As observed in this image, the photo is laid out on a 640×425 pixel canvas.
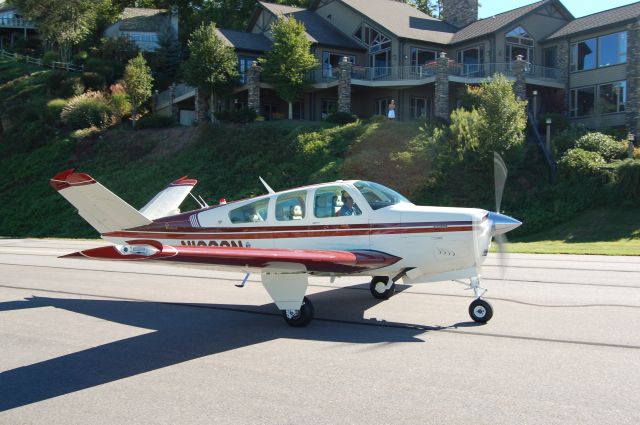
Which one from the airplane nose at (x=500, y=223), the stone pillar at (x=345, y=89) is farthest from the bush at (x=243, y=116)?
the airplane nose at (x=500, y=223)

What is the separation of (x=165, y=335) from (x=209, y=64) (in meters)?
33.2

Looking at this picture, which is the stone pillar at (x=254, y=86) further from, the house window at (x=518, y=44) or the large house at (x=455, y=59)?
the house window at (x=518, y=44)

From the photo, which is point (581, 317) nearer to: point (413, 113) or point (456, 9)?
point (413, 113)

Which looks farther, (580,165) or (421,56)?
(421,56)

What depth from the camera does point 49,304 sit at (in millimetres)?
10734

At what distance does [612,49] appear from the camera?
34.8 m

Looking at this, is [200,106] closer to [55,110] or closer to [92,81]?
[55,110]

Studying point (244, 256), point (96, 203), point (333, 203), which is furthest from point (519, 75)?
point (244, 256)

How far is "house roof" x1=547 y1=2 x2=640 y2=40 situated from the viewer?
3359 centimetres

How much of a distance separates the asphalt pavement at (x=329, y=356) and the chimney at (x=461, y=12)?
35264 mm

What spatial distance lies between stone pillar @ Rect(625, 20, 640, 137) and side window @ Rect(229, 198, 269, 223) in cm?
2870

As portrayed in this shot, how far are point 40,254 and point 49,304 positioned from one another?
1023 cm

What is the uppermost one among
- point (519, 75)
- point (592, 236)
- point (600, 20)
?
point (600, 20)

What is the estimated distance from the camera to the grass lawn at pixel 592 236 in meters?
20.1
